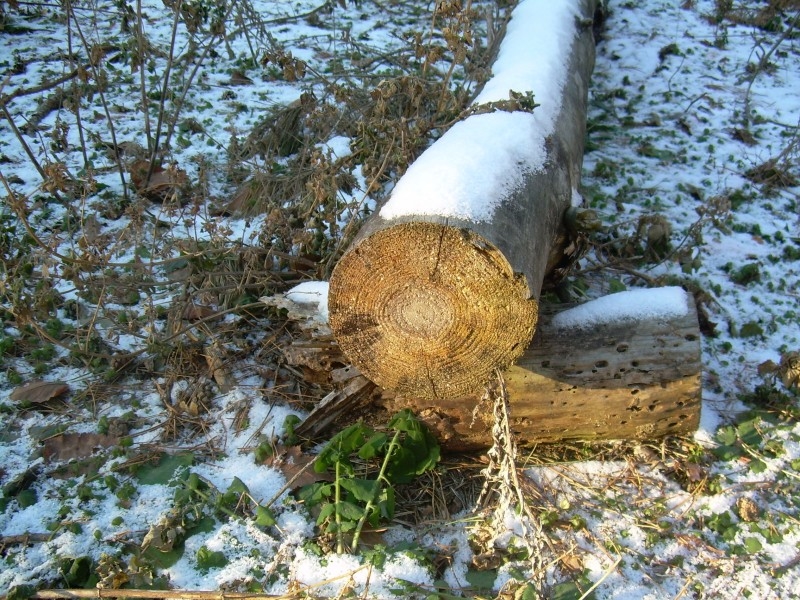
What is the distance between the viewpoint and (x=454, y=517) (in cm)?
254

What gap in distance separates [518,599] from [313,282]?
5.15 ft

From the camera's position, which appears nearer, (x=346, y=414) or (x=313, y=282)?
(x=346, y=414)

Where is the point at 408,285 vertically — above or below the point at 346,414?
above

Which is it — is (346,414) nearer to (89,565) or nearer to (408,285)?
(408,285)

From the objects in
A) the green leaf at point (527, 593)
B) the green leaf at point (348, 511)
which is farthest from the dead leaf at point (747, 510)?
the green leaf at point (348, 511)

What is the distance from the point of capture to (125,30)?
5.35 m

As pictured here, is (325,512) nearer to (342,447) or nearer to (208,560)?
(342,447)

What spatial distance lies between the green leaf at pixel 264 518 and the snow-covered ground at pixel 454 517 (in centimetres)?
5

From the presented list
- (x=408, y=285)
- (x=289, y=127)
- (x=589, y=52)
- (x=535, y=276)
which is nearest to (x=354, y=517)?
(x=408, y=285)

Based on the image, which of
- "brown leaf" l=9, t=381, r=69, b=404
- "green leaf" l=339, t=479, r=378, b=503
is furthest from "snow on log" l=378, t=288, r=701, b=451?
"brown leaf" l=9, t=381, r=69, b=404

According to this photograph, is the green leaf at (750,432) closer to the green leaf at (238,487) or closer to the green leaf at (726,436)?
the green leaf at (726,436)

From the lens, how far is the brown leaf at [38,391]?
288 cm

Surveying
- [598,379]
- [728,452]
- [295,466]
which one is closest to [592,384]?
[598,379]

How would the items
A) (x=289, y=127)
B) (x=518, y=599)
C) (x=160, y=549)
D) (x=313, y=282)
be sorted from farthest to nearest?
1. (x=289, y=127)
2. (x=313, y=282)
3. (x=160, y=549)
4. (x=518, y=599)
